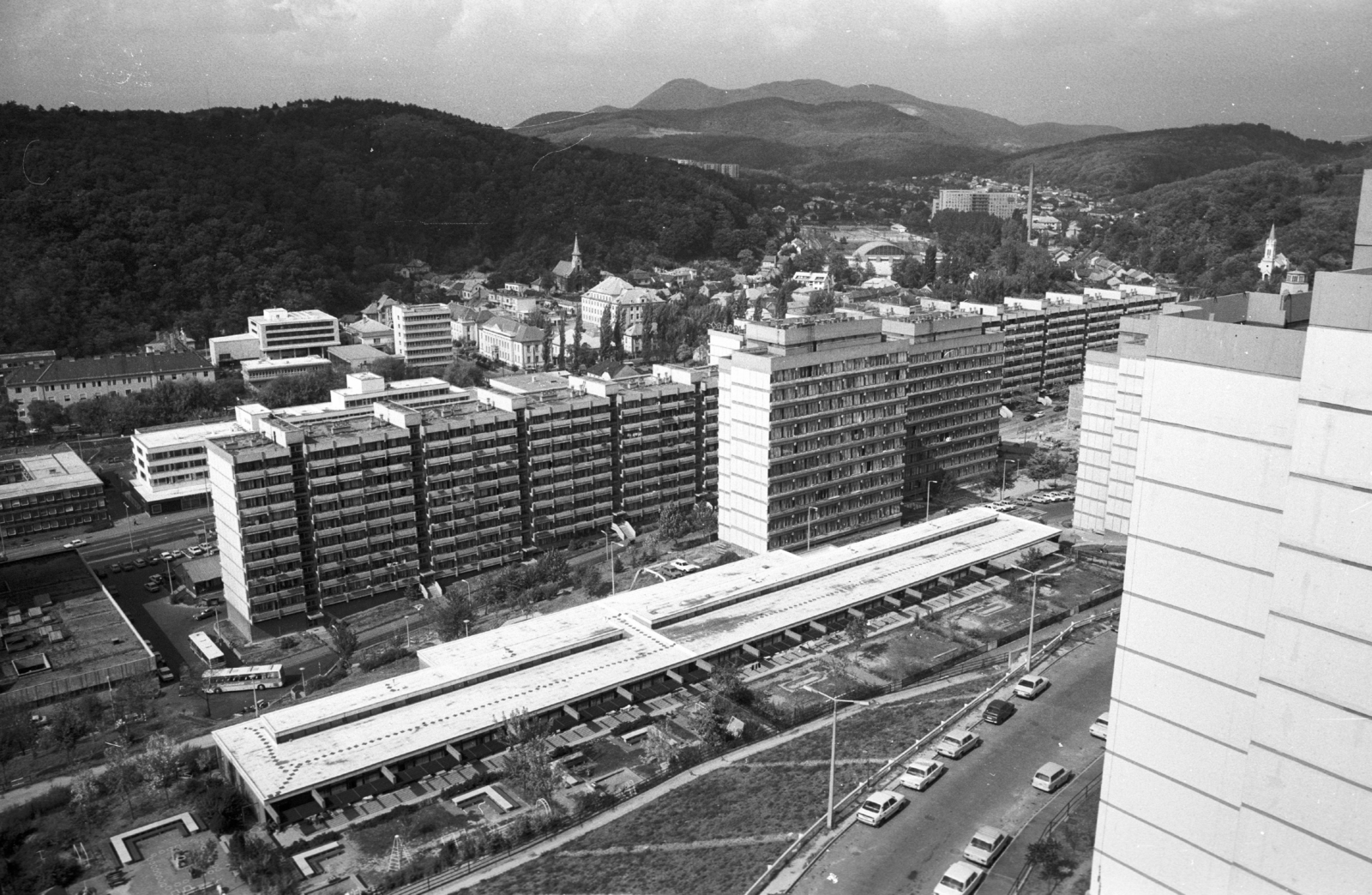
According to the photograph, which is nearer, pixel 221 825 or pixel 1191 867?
pixel 1191 867

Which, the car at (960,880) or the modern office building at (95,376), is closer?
the car at (960,880)

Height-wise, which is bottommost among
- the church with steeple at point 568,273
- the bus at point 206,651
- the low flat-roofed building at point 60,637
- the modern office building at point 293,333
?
the bus at point 206,651

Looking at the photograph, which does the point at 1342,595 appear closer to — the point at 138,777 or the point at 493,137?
the point at 138,777

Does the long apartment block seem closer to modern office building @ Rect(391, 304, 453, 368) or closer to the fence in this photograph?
the fence

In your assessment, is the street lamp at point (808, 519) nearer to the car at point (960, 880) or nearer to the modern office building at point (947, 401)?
the modern office building at point (947, 401)

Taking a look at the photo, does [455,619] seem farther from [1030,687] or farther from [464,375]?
[464,375]

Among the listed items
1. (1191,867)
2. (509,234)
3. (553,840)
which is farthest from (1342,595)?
(509,234)

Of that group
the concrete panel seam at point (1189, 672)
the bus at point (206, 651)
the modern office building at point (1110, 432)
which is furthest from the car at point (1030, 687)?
A: the bus at point (206, 651)

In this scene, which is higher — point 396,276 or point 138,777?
point 396,276
